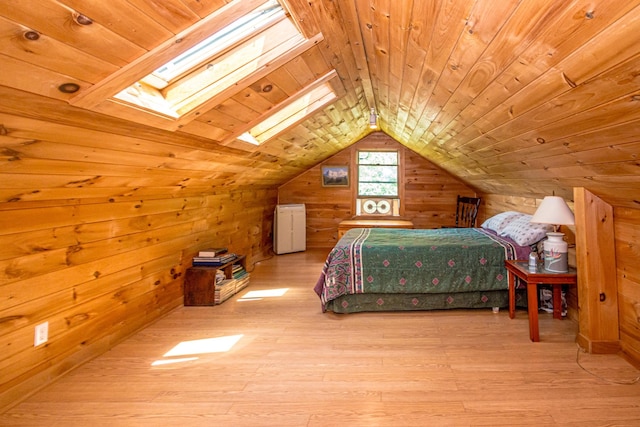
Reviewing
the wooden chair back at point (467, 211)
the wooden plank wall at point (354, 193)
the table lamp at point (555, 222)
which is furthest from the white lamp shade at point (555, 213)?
the wooden plank wall at point (354, 193)

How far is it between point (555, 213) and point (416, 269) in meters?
1.19

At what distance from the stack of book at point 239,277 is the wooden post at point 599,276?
10.6ft

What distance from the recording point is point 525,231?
3.06m

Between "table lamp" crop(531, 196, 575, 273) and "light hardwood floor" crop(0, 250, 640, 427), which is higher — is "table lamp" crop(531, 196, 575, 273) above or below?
above

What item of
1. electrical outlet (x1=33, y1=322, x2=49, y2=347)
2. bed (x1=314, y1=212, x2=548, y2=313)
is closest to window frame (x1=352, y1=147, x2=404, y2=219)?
bed (x1=314, y1=212, x2=548, y2=313)

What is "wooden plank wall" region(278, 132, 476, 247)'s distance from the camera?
5.95 metres

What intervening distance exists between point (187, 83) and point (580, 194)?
9.02 feet

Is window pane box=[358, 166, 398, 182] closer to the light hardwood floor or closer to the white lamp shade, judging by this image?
the light hardwood floor

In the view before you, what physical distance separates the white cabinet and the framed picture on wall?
0.73 metres

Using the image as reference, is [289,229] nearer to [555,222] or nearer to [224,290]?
[224,290]

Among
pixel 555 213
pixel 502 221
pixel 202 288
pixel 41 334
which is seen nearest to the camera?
pixel 41 334

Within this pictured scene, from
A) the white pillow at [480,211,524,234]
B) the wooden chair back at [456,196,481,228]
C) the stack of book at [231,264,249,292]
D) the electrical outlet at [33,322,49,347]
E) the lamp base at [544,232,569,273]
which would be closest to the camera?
the electrical outlet at [33,322,49,347]

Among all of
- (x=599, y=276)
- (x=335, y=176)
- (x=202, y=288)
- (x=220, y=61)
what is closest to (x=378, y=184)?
(x=335, y=176)

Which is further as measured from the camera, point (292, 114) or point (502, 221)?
point (502, 221)
